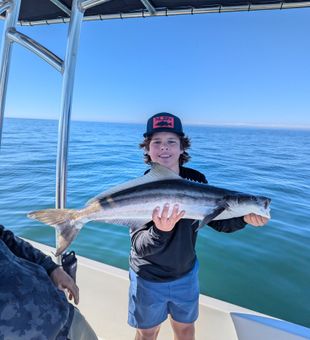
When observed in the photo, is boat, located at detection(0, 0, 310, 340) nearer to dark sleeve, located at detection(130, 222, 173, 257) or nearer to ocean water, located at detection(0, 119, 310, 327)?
dark sleeve, located at detection(130, 222, 173, 257)

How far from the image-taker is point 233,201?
1.77 metres

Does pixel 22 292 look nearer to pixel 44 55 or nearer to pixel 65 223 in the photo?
pixel 65 223

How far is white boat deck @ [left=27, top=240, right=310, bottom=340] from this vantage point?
210 centimetres

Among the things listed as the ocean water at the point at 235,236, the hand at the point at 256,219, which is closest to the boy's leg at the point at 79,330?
the hand at the point at 256,219

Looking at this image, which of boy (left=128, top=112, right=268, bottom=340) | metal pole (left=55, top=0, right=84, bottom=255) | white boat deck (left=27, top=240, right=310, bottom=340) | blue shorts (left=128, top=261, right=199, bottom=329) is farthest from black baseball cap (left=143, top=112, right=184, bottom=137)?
white boat deck (left=27, top=240, right=310, bottom=340)

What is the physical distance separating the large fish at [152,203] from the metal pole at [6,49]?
100 centimetres

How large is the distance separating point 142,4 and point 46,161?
1247 centimetres

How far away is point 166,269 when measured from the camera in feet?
6.31

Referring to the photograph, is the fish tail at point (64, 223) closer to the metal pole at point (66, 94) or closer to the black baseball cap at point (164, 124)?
the metal pole at point (66, 94)

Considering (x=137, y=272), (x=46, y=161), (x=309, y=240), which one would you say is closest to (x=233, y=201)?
(x=137, y=272)

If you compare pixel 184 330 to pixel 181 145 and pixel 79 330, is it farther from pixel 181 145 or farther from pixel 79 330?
pixel 181 145

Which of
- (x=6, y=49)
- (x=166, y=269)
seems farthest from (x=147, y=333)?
(x=6, y=49)

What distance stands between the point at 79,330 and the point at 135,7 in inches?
97.7

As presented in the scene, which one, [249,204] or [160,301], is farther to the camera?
[160,301]
